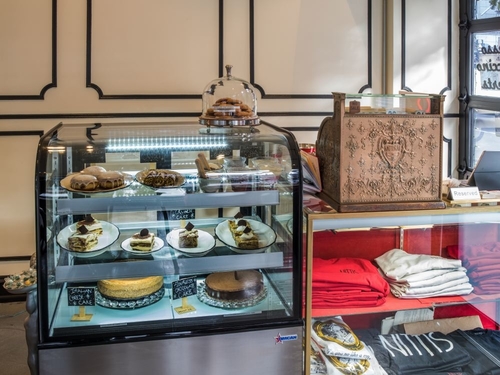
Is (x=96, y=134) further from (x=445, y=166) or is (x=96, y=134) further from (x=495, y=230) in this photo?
(x=445, y=166)

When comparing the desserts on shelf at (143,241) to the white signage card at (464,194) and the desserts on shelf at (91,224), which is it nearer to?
the desserts on shelf at (91,224)

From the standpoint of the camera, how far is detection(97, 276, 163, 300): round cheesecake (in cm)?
171

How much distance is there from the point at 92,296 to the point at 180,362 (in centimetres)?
33

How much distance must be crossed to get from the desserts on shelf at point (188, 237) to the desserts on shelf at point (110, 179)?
25 cm

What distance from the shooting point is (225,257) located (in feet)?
5.55

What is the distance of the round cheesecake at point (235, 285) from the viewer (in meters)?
1.75

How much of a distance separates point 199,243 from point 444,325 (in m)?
1.02

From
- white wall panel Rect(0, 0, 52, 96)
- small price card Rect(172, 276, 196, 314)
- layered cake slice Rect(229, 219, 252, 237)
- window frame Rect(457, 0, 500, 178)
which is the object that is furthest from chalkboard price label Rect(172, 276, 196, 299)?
window frame Rect(457, 0, 500, 178)

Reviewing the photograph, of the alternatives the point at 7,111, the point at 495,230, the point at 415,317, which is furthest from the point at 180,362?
the point at 7,111

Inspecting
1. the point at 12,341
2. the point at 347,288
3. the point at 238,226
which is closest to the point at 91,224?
the point at 238,226

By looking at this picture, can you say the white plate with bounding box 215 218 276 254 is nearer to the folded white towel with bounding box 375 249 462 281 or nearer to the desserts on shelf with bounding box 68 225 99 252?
the desserts on shelf with bounding box 68 225 99 252

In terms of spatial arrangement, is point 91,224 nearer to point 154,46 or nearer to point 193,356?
point 193,356

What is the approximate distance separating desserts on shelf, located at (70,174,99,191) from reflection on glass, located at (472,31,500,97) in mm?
2510

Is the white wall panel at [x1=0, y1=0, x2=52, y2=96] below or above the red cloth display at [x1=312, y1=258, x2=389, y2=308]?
above
